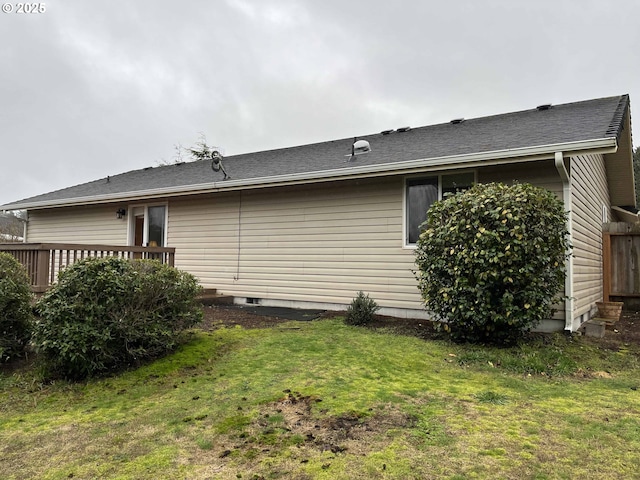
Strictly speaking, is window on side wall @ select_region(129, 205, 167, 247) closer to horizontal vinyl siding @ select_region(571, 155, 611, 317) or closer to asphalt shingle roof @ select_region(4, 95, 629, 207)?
asphalt shingle roof @ select_region(4, 95, 629, 207)

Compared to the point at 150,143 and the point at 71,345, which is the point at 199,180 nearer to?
the point at 71,345

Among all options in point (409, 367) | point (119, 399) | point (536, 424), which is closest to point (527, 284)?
point (409, 367)

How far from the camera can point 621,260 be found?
9.30 metres

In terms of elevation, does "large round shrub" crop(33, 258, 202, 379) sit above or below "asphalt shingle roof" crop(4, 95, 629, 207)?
below

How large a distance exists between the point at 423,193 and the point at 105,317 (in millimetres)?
5112

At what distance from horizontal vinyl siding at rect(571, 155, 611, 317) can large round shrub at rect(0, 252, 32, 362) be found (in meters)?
7.30

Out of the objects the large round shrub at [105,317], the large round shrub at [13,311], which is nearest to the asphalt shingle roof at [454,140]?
the large round shrub at [105,317]

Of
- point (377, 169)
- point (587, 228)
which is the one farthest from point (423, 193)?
point (587, 228)

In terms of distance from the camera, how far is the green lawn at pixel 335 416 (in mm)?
2189

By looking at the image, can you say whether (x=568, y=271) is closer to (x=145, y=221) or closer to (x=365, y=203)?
(x=365, y=203)

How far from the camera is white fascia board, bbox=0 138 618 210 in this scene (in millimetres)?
5133

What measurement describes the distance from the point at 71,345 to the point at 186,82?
1641cm

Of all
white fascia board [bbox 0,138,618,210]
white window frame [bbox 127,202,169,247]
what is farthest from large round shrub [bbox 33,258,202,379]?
white window frame [bbox 127,202,169,247]

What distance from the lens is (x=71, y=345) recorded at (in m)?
3.62
